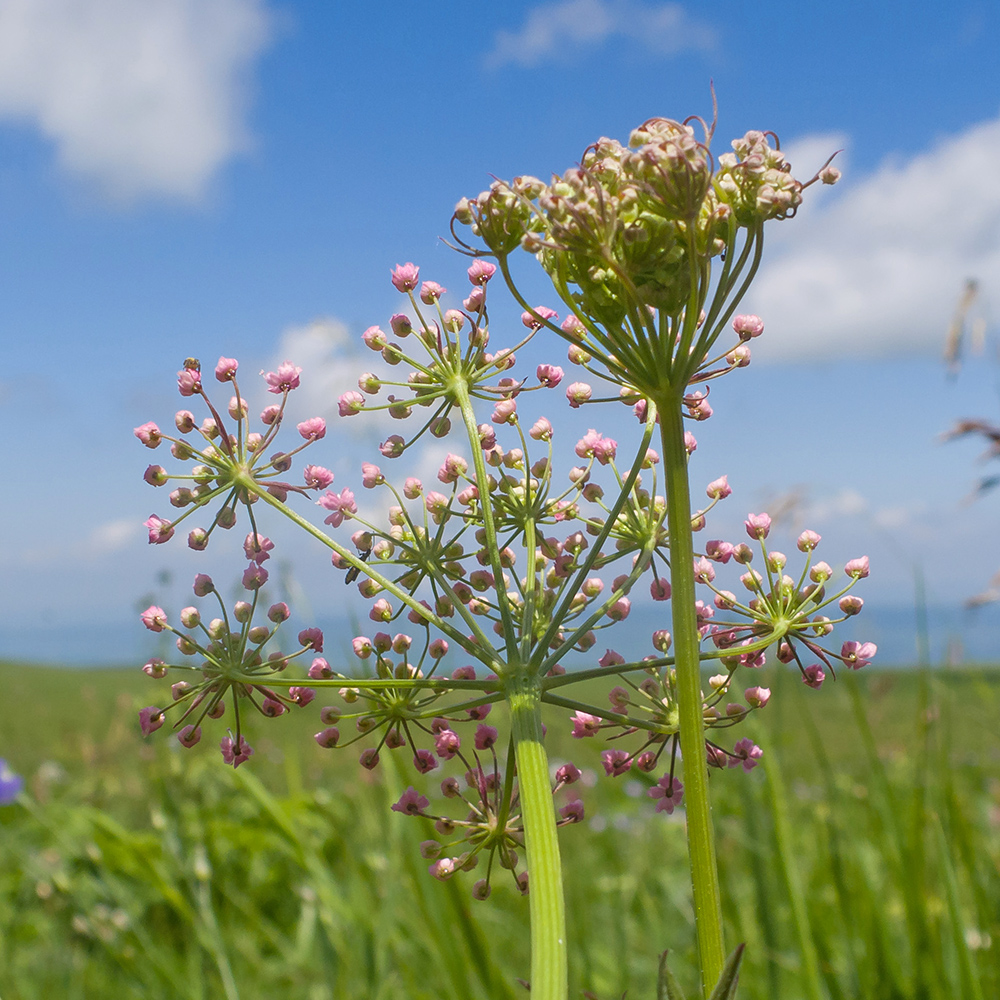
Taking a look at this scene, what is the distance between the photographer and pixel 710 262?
1.37 meters

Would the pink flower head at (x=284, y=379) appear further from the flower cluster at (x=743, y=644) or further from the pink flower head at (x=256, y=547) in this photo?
the flower cluster at (x=743, y=644)

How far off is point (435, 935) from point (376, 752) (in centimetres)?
142

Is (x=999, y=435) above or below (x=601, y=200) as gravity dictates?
above

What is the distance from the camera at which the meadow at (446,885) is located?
10.5ft

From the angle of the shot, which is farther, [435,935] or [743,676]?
[743,676]

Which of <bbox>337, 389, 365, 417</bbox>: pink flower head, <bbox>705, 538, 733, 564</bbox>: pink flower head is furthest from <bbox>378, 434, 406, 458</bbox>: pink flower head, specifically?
<bbox>705, 538, 733, 564</bbox>: pink flower head

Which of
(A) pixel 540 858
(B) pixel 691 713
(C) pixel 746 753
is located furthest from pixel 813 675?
(A) pixel 540 858

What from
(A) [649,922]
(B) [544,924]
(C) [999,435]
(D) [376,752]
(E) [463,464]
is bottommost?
(A) [649,922]

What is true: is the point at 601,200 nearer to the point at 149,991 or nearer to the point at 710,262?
the point at 710,262

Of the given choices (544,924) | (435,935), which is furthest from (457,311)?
(435,935)

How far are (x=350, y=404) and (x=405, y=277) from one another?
26 cm

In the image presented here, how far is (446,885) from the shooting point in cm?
261

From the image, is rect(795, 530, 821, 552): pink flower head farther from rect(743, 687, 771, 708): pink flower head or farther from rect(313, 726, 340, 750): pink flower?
rect(313, 726, 340, 750): pink flower

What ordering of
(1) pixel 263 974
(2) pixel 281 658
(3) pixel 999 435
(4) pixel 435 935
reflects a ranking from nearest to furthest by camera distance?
(2) pixel 281 658
(4) pixel 435 935
(3) pixel 999 435
(1) pixel 263 974
